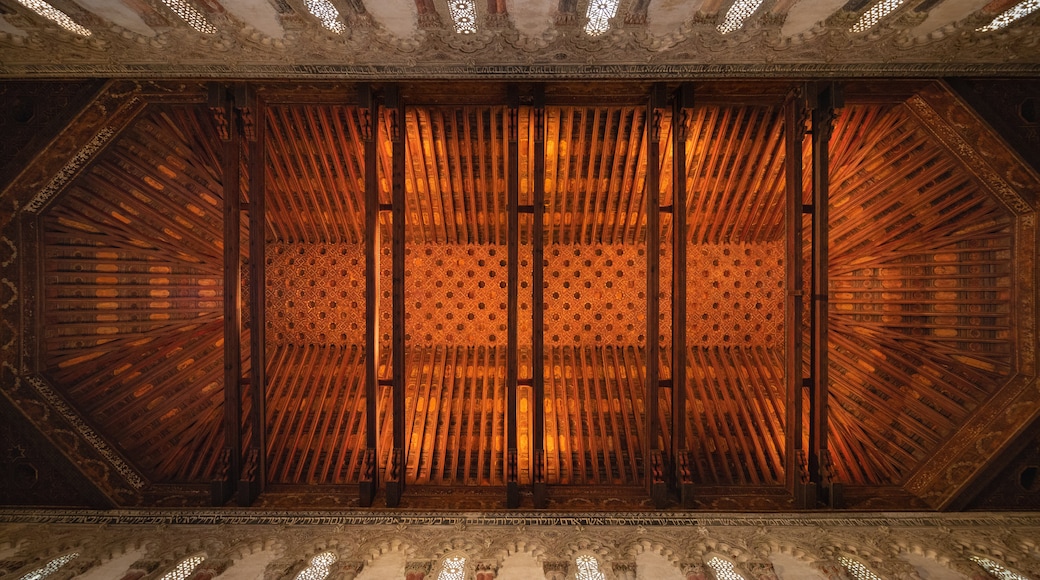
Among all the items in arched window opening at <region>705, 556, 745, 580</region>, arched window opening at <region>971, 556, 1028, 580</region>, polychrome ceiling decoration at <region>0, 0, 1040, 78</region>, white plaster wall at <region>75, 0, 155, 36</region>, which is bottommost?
arched window opening at <region>705, 556, 745, 580</region>

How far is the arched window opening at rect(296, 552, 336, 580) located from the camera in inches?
269

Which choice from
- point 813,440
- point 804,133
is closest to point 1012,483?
point 813,440

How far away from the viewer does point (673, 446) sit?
27.1 ft

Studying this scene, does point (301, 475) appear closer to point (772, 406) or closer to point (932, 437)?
point (772, 406)

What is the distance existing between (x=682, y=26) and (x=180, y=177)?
836 centimetres

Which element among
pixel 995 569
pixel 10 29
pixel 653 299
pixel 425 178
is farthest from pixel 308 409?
pixel 995 569

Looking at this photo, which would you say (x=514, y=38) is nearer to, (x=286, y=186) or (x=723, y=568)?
(x=286, y=186)

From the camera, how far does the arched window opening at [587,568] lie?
266 inches

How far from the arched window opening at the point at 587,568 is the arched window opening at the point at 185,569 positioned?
15.1 feet

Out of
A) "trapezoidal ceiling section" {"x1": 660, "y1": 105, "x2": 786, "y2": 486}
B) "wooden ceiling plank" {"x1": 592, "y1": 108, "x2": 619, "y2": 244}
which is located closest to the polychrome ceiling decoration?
"trapezoidal ceiling section" {"x1": 660, "y1": 105, "x2": 786, "y2": 486}

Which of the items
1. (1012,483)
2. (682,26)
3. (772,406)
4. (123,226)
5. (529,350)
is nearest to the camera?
(682,26)

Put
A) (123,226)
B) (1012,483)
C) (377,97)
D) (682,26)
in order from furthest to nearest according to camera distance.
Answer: (123,226) → (377,97) → (1012,483) → (682,26)

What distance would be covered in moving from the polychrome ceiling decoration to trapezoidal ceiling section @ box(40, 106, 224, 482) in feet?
5.31

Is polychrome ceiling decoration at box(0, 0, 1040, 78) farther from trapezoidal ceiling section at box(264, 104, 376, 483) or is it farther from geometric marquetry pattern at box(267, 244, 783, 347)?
geometric marquetry pattern at box(267, 244, 783, 347)
